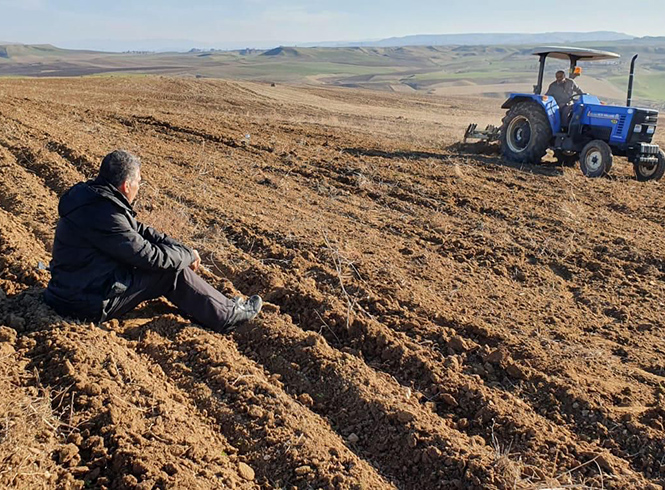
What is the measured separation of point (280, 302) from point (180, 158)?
17.5ft

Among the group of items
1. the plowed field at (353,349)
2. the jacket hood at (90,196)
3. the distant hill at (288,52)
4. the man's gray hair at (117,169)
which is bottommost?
the plowed field at (353,349)

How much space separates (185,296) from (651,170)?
8.81 metres

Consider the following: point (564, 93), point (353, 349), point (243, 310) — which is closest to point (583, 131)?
point (564, 93)

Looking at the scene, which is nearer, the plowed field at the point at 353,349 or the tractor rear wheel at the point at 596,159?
the plowed field at the point at 353,349

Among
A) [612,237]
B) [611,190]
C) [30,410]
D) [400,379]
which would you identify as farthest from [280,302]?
[611,190]

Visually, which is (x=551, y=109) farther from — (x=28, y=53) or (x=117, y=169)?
(x=28, y=53)

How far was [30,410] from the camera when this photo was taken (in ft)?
9.87

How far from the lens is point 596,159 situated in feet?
32.0

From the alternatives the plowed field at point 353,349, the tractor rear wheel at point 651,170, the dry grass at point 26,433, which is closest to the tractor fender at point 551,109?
the tractor rear wheel at point 651,170

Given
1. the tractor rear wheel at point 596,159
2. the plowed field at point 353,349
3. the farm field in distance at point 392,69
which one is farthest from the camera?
the farm field in distance at point 392,69

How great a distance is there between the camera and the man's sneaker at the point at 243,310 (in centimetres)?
411

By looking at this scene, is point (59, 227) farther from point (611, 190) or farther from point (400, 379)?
point (611, 190)

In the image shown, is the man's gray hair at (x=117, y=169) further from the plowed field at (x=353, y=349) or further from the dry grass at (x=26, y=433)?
the dry grass at (x=26, y=433)

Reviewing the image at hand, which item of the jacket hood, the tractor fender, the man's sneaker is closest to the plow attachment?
the tractor fender
